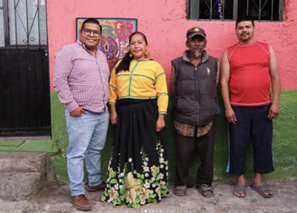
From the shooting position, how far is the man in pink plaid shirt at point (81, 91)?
130 inches

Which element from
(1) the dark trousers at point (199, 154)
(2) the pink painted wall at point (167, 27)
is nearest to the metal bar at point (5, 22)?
(2) the pink painted wall at point (167, 27)

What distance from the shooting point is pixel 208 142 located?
3824mm

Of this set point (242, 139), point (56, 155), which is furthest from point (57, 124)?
point (242, 139)

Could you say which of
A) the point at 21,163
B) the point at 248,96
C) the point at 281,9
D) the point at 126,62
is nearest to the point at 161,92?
the point at 126,62

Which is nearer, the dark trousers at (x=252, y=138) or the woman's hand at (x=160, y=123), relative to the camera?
the woman's hand at (x=160, y=123)

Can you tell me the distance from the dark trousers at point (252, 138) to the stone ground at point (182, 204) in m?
0.30

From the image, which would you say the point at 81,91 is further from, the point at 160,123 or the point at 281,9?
the point at 281,9

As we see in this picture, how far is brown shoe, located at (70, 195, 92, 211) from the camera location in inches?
136

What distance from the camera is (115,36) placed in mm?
3947

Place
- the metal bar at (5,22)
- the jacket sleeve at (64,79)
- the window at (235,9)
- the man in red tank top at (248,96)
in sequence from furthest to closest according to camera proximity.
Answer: the metal bar at (5,22), the window at (235,9), the man in red tank top at (248,96), the jacket sleeve at (64,79)

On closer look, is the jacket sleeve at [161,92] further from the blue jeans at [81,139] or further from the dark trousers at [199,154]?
the blue jeans at [81,139]

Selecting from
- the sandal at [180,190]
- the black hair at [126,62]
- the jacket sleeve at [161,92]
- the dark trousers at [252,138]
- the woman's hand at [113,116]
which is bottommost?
the sandal at [180,190]

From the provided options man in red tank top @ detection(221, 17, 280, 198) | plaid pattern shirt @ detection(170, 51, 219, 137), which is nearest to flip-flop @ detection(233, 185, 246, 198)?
man in red tank top @ detection(221, 17, 280, 198)

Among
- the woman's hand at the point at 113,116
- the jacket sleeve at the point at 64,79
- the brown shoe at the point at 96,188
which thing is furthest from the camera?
the brown shoe at the point at 96,188
